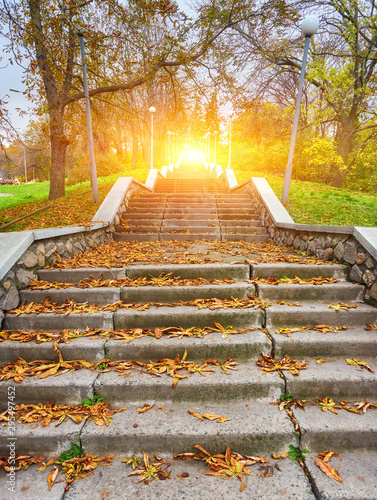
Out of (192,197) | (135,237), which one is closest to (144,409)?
(135,237)

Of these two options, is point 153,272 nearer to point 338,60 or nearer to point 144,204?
point 144,204

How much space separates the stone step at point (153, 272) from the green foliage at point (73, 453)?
6.44 ft

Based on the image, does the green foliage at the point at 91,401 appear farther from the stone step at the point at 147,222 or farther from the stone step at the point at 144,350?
the stone step at the point at 147,222

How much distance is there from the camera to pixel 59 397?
2.34 meters

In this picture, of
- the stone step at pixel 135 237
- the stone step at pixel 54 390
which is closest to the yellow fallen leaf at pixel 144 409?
the stone step at pixel 54 390

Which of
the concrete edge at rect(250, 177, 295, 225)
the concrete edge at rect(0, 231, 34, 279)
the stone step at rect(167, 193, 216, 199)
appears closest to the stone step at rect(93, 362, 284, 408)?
the concrete edge at rect(0, 231, 34, 279)

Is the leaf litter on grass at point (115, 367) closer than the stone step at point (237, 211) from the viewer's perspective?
Yes

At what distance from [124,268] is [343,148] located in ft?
52.0

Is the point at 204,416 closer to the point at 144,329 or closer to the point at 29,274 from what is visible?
the point at 144,329

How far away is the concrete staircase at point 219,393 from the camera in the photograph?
183 centimetres

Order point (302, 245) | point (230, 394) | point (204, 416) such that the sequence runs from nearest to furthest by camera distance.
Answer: point (204, 416) < point (230, 394) < point (302, 245)

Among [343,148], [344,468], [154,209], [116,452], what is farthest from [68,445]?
[343,148]

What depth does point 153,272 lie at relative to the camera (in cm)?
374

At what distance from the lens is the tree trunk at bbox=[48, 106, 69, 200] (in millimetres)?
9672
